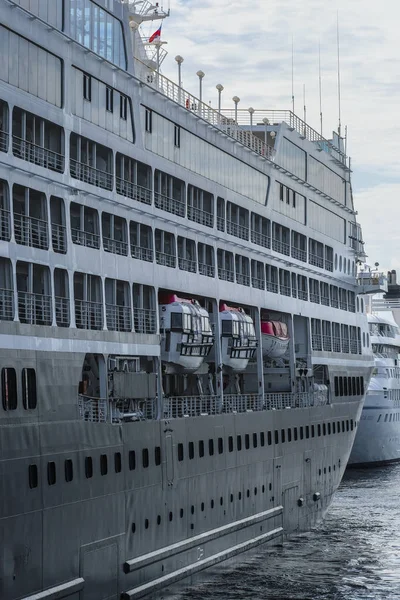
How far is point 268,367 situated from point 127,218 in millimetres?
17693

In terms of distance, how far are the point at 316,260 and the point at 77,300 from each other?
26.6 meters

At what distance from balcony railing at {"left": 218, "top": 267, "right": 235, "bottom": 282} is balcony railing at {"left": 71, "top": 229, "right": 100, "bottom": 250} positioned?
1118cm

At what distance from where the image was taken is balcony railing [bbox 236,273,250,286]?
45316 millimetres

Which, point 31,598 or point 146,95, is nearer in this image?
point 31,598

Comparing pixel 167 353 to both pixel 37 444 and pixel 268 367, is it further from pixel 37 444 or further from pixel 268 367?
pixel 268 367

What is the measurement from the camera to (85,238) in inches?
1260

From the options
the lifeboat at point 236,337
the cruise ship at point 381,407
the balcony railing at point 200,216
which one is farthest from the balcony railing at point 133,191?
the cruise ship at point 381,407

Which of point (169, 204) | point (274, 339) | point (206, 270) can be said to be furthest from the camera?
point (274, 339)

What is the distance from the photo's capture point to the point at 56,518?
1104 inches

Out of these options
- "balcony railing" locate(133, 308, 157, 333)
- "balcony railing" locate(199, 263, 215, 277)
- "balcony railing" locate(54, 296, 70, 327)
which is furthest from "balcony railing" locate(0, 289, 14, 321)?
"balcony railing" locate(199, 263, 215, 277)

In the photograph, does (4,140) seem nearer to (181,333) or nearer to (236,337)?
(181,333)

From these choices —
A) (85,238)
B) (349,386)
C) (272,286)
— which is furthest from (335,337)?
(85,238)

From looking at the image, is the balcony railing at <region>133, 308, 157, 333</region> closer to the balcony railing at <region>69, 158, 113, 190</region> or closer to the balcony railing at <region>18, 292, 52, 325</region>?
the balcony railing at <region>69, 158, 113, 190</region>

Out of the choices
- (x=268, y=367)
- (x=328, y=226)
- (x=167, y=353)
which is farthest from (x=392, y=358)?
(x=167, y=353)
